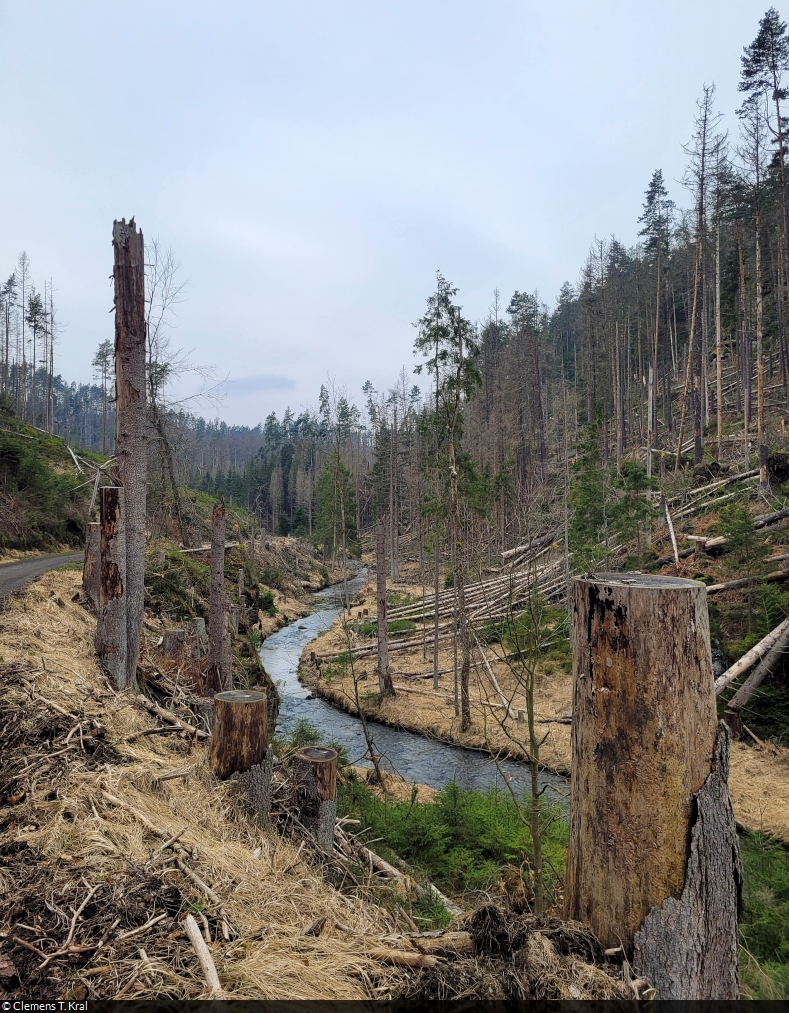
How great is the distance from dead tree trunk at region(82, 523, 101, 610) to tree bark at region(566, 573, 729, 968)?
8781mm

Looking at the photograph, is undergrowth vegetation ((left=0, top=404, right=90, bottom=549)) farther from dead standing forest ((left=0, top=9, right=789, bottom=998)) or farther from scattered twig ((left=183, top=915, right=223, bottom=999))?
scattered twig ((left=183, top=915, right=223, bottom=999))

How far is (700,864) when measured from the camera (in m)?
2.26

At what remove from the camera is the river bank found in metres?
9.38

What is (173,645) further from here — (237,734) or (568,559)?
(568,559)

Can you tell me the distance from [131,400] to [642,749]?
6752 millimetres

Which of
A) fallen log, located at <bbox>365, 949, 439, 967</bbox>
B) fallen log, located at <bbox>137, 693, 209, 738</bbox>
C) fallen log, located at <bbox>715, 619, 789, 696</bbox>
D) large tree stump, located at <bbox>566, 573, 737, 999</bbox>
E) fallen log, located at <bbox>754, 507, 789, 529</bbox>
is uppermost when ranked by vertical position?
fallen log, located at <bbox>754, 507, 789, 529</bbox>

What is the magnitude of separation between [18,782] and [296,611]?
27176 millimetres

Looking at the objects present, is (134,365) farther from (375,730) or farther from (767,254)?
(767,254)

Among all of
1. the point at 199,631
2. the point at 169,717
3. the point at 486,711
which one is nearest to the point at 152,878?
the point at 169,717

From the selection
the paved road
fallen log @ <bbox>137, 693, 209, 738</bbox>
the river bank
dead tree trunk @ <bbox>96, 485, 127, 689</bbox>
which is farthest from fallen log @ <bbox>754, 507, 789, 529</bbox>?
the paved road

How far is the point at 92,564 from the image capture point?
1003 centimetres

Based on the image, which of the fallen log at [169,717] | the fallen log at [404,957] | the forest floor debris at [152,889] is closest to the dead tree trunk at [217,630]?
the fallen log at [169,717]

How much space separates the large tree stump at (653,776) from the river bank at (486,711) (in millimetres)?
5380

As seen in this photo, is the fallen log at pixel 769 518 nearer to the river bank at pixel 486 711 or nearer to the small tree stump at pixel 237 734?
the river bank at pixel 486 711
